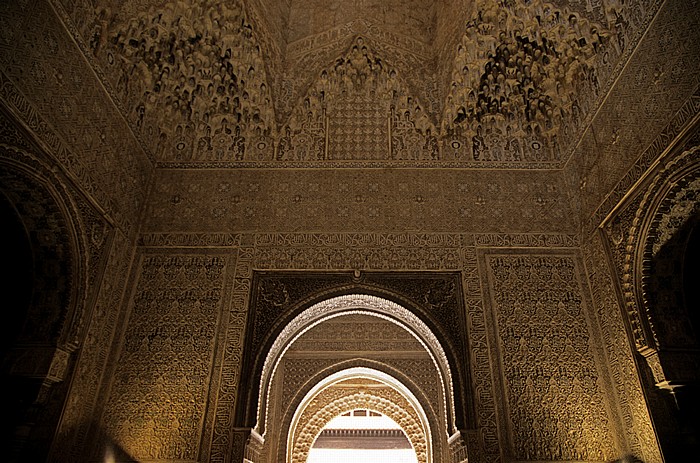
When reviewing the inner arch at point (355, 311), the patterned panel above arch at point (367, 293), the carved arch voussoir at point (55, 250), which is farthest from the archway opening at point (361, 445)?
the carved arch voussoir at point (55, 250)

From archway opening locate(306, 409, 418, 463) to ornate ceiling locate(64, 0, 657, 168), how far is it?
29.8ft

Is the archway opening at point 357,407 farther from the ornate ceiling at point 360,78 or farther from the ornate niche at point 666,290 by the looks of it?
Answer: the ornate niche at point 666,290

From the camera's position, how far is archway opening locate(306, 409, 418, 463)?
12.2 m

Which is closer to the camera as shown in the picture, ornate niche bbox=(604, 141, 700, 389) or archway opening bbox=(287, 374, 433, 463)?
ornate niche bbox=(604, 141, 700, 389)

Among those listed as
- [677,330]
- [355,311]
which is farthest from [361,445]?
[677,330]

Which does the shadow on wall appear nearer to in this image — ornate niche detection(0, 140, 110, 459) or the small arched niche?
the small arched niche

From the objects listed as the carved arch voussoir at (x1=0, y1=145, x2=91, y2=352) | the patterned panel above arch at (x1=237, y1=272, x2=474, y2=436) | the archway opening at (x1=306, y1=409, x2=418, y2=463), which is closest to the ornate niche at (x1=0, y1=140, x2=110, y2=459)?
the carved arch voussoir at (x1=0, y1=145, x2=91, y2=352)

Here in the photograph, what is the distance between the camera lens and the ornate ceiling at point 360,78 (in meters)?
4.16

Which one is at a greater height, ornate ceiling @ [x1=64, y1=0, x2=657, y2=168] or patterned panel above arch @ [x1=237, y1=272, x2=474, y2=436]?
ornate ceiling @ [x1=64, y1=0, x2=657, y2=168]

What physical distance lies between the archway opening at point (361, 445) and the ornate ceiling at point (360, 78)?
9.09 metres

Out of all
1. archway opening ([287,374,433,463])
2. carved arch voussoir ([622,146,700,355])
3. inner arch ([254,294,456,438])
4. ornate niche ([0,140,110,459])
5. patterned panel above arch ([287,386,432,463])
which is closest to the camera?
carved arch voussoir ([622,146,700,355])

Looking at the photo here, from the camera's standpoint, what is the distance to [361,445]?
40.1 feet

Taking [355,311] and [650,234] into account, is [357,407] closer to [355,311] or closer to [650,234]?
[355,311]

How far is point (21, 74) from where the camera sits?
2.94 m
